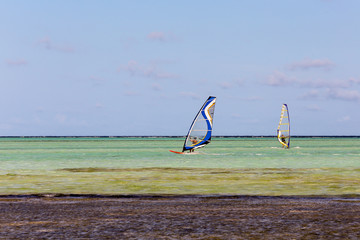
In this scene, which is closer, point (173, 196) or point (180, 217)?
point (180, 217)

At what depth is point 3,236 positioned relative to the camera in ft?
35.7

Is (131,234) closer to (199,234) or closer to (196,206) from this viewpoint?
(199,234)

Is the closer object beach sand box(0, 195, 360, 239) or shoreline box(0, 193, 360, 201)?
beach sand box(0, 195, 360, 239)

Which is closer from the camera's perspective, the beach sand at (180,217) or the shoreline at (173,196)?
the beach sand at (180,217)

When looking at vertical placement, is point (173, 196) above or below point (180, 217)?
below

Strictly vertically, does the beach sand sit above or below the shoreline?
above

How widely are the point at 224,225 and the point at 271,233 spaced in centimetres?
146

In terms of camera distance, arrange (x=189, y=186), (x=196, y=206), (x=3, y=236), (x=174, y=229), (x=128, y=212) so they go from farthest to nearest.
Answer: (x=189, y=186) < (x=196, y=206) < (x=128, y=212) < (x=174, y=229) < (x=3, y=236)

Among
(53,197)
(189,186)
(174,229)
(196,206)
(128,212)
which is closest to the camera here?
(174,229)

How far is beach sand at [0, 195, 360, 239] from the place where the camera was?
11148 millimetres

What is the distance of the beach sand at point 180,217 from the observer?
1115cm

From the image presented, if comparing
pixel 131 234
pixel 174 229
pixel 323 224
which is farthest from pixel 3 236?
pixel 323 224

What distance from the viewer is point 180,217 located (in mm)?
13773

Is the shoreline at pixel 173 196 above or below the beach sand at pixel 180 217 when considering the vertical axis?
below
